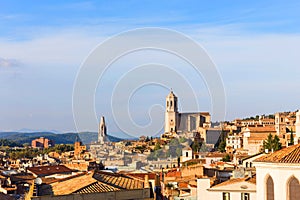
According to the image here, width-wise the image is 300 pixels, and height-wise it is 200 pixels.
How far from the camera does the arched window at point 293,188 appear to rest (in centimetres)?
1173

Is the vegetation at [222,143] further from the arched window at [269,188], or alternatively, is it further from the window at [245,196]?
the arched window at [269,188]

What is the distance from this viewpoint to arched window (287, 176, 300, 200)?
38.5ft

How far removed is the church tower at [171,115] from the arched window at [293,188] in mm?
68873

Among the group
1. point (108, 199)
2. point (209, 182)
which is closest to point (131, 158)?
point (209, 182)

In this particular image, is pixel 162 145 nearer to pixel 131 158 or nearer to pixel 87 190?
pixel 131 158

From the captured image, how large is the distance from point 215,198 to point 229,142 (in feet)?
190

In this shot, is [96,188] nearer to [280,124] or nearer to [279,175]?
[279,175]

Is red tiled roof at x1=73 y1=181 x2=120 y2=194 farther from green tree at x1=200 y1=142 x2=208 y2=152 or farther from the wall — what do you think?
green tree at x1=200 y1=142 x2=208 y2=152

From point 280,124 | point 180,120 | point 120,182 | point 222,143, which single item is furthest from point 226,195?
point 180,120

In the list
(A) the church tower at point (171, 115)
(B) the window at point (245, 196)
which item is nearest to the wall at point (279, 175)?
(B) the window at point (245, 196)

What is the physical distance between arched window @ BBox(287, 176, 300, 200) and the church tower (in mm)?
68873

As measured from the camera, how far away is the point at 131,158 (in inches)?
2349

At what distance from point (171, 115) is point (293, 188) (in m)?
81.0

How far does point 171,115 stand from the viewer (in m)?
92.8
